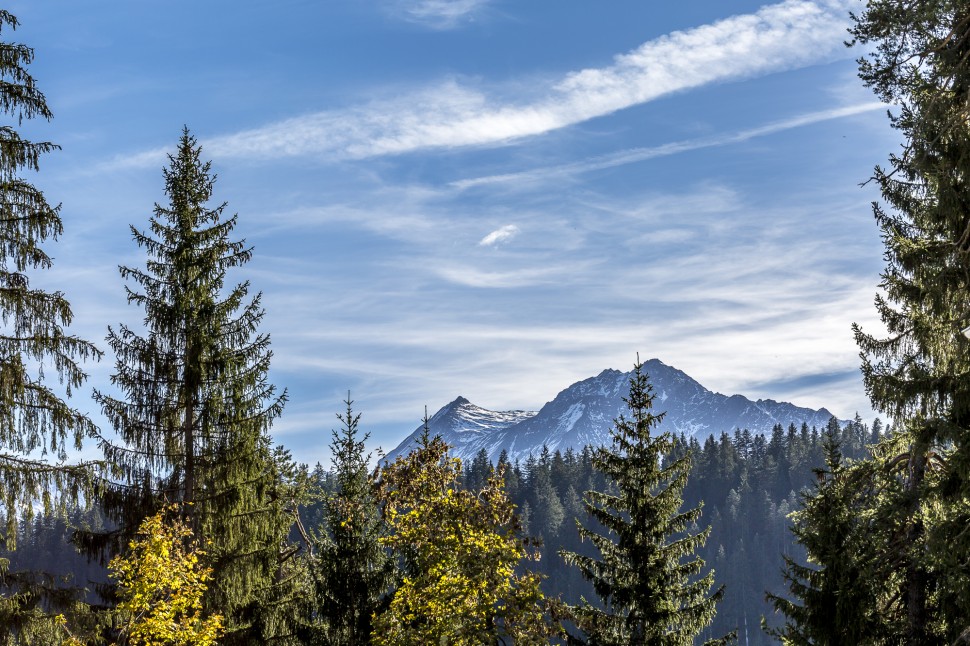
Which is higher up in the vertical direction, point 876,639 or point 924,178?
point 924,178

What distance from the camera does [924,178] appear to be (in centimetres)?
1368

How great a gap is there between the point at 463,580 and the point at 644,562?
19.2 feet

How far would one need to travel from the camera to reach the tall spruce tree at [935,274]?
476 inches

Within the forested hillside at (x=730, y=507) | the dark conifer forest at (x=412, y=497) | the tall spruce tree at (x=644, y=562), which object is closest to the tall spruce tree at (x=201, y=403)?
the dark conifer forest at (x=412, y=497)

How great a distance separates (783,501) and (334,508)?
502ft

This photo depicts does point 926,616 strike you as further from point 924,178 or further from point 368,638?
point 368,638

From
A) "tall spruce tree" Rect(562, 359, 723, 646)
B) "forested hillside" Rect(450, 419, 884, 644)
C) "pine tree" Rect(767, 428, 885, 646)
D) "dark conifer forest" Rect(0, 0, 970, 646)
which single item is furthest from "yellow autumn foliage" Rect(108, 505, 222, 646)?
"forested hillside" Rect(450, 419, 884, 644)

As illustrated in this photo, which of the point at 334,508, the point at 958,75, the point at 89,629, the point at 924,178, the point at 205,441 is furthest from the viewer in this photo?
the point at 334,508

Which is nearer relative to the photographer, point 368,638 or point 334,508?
point 368,638

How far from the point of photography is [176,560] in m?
17.3

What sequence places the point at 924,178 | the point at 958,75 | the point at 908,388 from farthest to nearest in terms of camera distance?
the point at 908,388 < the point at 924,178 < the point at 958,75

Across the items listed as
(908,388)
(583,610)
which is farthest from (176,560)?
(908,388)

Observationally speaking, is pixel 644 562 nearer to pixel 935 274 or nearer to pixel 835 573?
pixel 835 573

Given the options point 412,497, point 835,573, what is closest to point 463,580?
point 412,497
